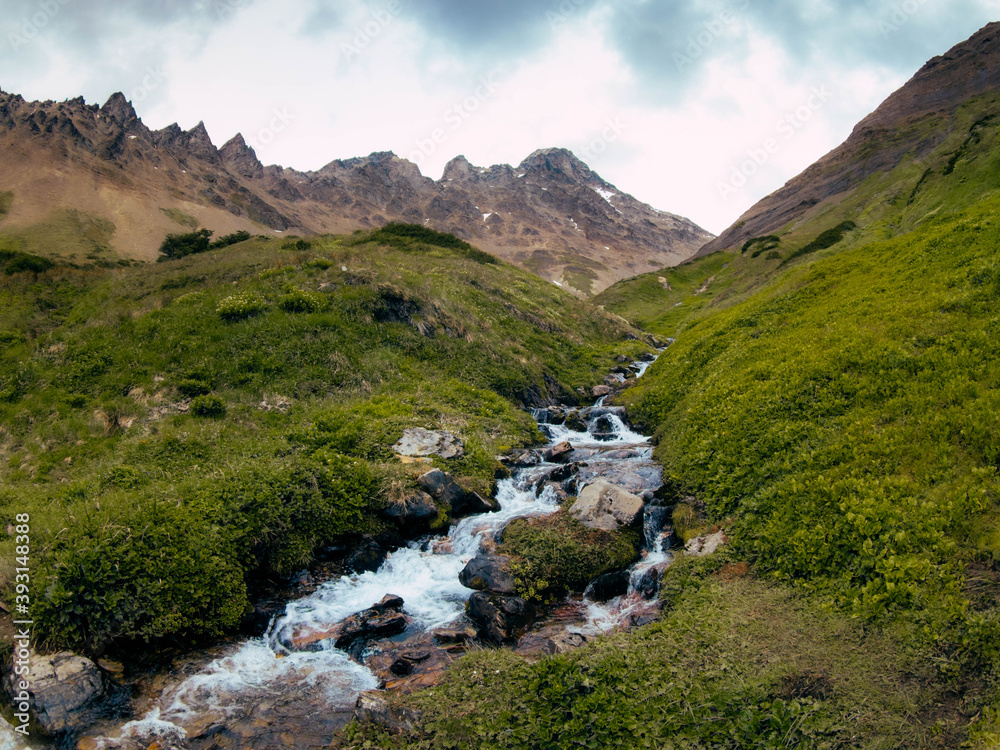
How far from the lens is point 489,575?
12.0m

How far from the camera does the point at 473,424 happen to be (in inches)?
835

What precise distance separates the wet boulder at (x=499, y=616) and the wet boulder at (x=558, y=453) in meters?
9.60

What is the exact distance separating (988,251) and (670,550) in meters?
14.9

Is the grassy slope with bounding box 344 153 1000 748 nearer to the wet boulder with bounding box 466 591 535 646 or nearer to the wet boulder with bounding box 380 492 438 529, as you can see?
the wet boulder with bounding box 466 591 535 646

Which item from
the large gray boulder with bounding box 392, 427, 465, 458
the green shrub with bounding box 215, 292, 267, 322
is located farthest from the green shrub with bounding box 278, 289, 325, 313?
the large gray boulder with bounding box 392, 427, 465, 458

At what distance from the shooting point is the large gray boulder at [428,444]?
17.4 m

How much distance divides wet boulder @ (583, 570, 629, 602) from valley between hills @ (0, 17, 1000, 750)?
0.06m

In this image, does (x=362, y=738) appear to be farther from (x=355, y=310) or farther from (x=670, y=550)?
(x=355, y=310)

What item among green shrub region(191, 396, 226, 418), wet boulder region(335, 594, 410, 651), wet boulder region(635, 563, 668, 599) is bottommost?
wet boulder region(635, 563, 668, 599)

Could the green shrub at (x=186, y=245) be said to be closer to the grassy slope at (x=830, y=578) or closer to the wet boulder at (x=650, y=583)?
the grassy slope at (x=830, y=578)

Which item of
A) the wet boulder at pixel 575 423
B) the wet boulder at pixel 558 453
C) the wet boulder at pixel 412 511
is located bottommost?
the wet boulder at pixel 558 453

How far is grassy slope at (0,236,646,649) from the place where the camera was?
34.2 ft

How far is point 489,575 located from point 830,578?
7116mm

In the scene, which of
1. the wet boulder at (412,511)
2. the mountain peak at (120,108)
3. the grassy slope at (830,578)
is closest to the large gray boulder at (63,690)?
the grassy slope at (830,578)
